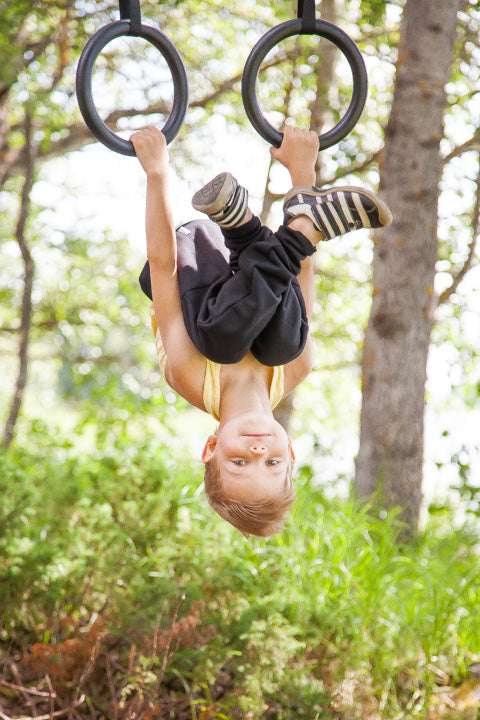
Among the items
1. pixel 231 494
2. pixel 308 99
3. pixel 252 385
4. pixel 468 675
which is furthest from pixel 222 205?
pixel 308 99

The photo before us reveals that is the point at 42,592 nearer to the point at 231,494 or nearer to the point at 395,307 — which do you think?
the point at 231,494

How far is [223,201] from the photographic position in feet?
6.30

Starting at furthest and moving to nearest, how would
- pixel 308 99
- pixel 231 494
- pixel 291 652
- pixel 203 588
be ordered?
pixel 308 99 < pixel 203 588 < pixel 291 652 < pixel 231 494

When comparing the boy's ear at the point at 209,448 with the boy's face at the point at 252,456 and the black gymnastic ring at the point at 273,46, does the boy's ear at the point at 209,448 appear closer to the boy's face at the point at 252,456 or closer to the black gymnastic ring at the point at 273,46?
the boy's face at the point at 252,456

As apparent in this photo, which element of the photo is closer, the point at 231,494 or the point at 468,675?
the point at 231,494

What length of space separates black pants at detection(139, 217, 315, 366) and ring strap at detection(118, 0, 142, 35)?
2.25 feet

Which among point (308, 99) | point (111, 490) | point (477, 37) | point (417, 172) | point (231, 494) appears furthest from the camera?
point (308, 99)

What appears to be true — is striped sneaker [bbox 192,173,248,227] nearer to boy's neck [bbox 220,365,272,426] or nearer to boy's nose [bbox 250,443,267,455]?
boy's neck [bbox 220,365,272,426]

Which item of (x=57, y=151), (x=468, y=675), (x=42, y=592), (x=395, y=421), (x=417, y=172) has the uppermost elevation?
(x=57, y=151)

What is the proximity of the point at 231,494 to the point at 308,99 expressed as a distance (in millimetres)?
4563

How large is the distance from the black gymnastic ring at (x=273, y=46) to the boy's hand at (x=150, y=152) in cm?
32

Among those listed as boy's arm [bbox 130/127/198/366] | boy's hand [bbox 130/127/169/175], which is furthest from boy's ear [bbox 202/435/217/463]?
boy's hand [bbox 130/127/169/175]

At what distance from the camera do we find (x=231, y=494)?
2.15 metres

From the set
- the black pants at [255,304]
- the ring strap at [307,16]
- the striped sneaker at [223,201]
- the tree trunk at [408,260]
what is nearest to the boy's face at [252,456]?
the black pants at [255,304]
